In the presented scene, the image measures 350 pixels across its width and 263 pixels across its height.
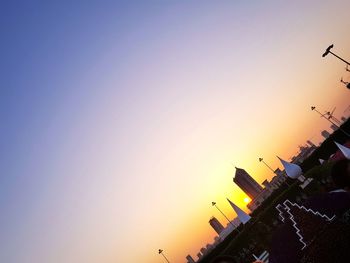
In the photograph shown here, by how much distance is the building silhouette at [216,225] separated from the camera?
168125mm

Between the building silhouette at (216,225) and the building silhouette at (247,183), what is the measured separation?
40.2m

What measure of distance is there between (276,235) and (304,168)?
786 inches

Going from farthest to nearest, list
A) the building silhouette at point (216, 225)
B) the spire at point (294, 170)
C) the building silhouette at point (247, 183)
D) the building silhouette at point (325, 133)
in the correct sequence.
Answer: the building silhouette at point (216, 225) < the building silhouette at point (247, 183) < the building silhouette at point (325, 133) < the spire at point (294, 170)

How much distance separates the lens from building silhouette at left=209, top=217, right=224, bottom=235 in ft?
552

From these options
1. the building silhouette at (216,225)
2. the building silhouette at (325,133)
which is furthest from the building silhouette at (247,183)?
the building silhouette at (216,225)

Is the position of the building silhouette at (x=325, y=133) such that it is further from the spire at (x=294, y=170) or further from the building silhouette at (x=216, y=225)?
the spire at (x=294, y=170)

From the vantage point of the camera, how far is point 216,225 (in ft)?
556

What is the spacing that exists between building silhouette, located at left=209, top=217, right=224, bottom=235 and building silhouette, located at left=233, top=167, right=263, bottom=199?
4017 cm

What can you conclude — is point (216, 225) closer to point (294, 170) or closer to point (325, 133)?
point (325, 133)

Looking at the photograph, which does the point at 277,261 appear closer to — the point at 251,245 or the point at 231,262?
the point at 231,262

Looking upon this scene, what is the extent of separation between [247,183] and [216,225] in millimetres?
44349

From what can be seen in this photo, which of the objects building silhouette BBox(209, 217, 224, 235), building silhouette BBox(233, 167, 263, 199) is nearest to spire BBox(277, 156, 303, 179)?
building silhouette BBox(233, 167, 263, 199)

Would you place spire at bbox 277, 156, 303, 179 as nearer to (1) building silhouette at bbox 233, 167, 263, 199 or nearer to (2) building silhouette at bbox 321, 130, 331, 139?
(2) building silhouette at bbox 321, 130, 331, 139

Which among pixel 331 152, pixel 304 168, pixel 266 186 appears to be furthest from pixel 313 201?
pixel 266 186
